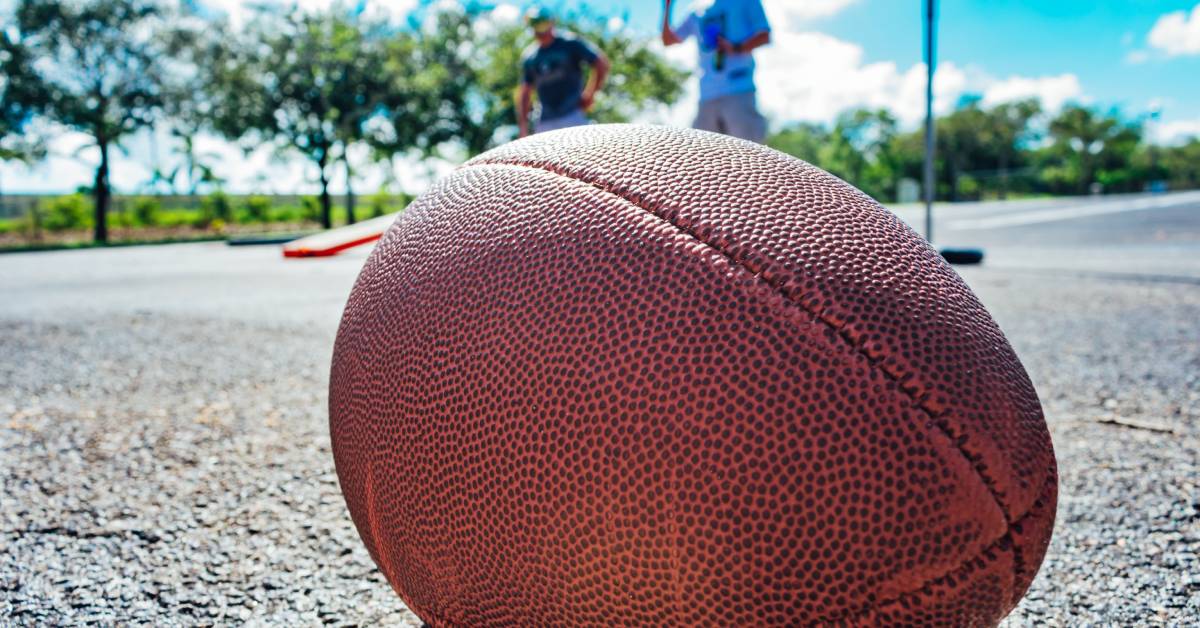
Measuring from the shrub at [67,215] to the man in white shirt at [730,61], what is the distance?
26.0m

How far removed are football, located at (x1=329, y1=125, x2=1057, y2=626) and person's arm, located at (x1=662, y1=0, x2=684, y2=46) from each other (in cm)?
493

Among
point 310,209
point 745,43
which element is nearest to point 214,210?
point 310,209

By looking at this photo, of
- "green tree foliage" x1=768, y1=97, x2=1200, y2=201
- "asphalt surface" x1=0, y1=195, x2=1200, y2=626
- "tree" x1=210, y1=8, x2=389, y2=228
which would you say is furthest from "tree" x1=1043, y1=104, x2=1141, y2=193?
"asphalt surface" x1=0, y1=195, x2=1200, y2=626

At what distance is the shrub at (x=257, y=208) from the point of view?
28609mm

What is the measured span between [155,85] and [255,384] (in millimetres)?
26195

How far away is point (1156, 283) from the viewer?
6840mm

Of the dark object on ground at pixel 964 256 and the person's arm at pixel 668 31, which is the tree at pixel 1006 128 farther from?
the person's arm at pixel 668 31

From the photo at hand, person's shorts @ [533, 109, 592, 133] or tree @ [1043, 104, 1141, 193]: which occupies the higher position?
tree @ [1043, 104, 1141, 193]

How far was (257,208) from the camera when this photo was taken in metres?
28.7

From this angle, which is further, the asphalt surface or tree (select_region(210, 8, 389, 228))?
tree (select_region(210, 8, 389, 228))

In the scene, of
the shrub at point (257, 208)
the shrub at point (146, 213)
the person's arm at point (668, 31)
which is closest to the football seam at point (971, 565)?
the person's arm at point (668, 31)

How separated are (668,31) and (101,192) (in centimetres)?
2465

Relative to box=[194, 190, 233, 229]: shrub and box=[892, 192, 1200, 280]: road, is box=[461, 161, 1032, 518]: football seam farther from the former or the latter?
box=[194, 190, 233, 229]: shrub

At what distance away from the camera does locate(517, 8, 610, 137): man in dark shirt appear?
23.2ft
